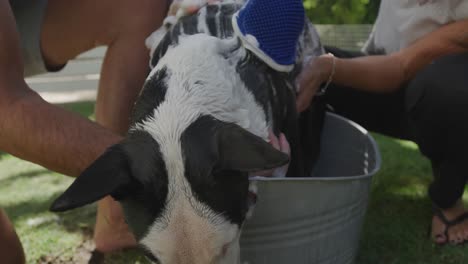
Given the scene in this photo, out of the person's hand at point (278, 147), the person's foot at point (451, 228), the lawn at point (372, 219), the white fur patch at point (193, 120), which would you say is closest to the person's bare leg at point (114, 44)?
the lawn at point (372, 219)

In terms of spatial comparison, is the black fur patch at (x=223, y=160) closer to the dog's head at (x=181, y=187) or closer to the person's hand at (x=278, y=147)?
the dog's head at (x=181, y=187)

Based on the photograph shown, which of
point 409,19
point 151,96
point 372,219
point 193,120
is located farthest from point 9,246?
point 409,19

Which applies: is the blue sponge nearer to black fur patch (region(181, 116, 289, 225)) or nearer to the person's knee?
black fur patch (region(181, 116, 289, 225))

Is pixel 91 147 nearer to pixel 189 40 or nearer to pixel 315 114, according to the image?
pixel 189 40

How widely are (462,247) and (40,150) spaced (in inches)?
58.4

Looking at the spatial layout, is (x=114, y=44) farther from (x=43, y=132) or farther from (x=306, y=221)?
(x=306, y=221)

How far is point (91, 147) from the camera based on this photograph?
1.35m

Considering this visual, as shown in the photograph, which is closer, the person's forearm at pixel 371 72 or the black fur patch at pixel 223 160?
the black fur patch at pixel 223 160

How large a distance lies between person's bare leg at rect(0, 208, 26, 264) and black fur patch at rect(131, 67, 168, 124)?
2.24 ft

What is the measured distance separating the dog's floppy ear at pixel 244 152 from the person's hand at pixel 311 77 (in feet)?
2.34

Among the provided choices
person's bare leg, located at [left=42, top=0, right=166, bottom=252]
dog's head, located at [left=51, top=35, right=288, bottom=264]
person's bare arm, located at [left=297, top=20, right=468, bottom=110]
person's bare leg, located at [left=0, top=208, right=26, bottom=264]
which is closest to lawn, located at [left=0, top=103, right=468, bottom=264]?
person's bare leg, located at [left=42, top=0, right=166, bottom=252]

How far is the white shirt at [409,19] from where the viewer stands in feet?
6.56

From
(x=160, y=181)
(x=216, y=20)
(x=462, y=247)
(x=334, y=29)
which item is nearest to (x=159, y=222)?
(x=160, y=181)

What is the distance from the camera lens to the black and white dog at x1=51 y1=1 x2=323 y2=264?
1.13 m
